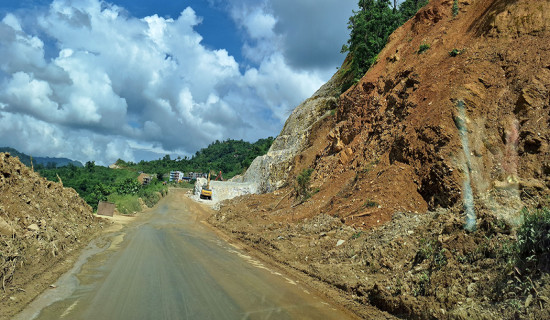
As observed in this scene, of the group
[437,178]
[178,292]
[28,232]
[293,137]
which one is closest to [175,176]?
[293,137]

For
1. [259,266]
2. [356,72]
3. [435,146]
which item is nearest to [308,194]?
[435,146]

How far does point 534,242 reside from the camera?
568cm

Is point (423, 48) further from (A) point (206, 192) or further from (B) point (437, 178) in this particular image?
(A) point (206, 192)

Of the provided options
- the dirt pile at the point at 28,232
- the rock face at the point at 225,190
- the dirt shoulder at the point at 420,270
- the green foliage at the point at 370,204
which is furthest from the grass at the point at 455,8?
the rock face at the point at 225,190

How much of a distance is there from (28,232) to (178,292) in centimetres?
596

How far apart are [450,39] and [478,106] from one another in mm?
6949

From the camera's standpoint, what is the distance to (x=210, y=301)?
21.4 feet

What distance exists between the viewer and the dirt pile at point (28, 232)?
7160mm

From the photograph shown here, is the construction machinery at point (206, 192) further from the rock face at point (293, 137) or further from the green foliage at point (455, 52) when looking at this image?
the green foliage at point (455, 52)

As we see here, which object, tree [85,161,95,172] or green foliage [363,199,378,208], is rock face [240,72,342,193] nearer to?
→ green foliage [363,199,378,208]

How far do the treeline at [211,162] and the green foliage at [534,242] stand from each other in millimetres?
108870

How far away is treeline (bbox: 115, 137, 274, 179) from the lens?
449ft

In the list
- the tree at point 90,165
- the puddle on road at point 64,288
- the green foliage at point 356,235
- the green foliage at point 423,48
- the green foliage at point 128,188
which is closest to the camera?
the puddle on road at point 64,288

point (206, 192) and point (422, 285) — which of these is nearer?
point (422, 285)
